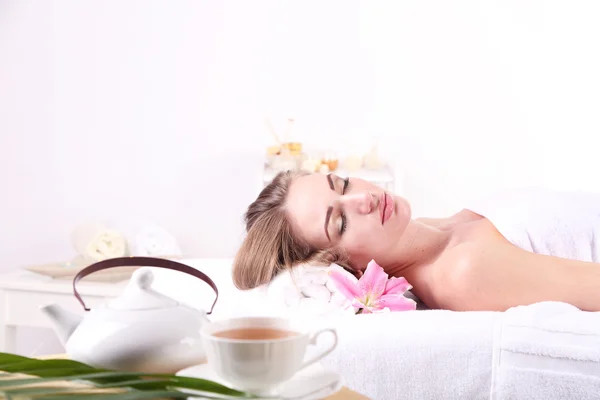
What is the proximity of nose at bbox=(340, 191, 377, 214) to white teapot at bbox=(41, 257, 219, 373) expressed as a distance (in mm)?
875

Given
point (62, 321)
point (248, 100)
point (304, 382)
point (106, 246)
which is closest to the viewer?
point (304, 382)

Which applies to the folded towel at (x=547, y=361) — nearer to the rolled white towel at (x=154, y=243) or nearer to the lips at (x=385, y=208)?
the lips at (x=385, y=208)

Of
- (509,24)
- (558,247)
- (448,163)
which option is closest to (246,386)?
(558,247)

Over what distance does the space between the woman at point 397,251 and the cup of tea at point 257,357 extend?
930 millimetres

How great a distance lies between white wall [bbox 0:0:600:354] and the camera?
3.50 m

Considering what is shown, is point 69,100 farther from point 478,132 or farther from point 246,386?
point 246,386

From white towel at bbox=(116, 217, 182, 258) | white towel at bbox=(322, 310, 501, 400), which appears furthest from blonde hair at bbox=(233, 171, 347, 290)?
white towel at bbox=(116, 217, 182, 258)

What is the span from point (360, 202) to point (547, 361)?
0.64 meters

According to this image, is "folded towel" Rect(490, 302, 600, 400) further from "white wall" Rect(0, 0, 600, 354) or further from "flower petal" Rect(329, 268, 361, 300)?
"white wall" Rect(0, 0, 600, 354)

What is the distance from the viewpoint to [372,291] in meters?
1.71

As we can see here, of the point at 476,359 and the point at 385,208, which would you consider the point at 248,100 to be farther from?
the point at 476,359

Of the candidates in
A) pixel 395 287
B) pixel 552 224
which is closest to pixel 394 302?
pixel 395 287

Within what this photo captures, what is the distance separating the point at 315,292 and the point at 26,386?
86cm

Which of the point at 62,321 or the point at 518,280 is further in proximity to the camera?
the point at 518,280
